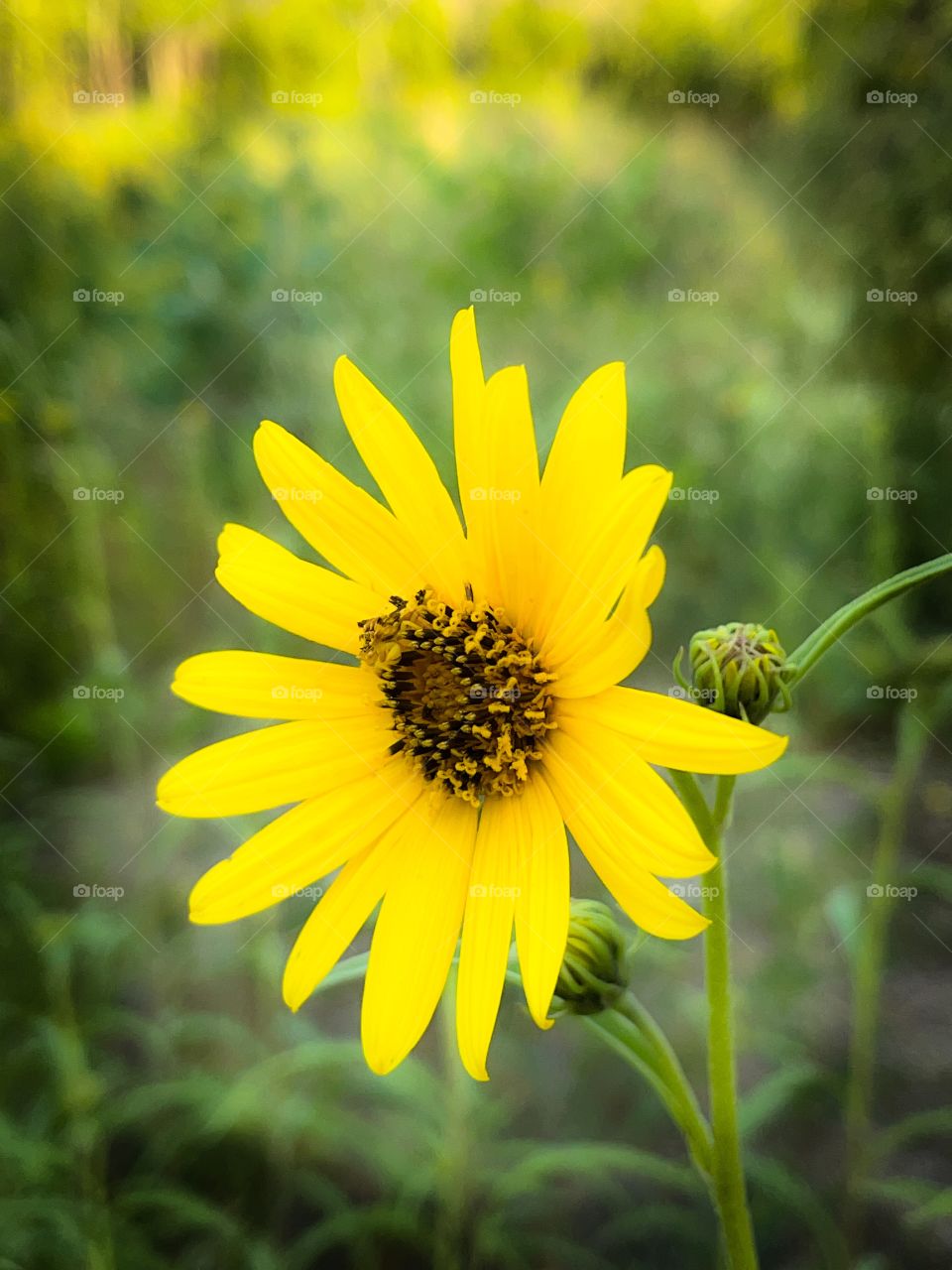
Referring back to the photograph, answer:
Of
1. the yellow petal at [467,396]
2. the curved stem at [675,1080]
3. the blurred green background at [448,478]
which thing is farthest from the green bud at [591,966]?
the blurred green background at [448,478]

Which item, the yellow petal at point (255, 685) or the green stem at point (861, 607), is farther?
the yellow petal at point (255, 685)

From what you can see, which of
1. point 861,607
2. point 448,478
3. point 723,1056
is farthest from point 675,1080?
point 448,478

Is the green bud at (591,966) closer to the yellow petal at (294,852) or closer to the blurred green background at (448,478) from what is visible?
the yellow petal at (294,852)

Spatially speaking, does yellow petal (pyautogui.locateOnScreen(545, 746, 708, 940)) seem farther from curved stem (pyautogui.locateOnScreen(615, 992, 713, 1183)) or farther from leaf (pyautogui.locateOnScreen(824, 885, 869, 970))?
leaf (pyautogui.locateOnScreen(824, 885, 869, 970))

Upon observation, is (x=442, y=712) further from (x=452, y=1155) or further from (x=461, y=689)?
(x=452, y=1155)

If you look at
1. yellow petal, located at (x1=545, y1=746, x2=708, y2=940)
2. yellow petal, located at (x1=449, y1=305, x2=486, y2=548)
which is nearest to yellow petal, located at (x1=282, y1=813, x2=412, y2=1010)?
yellow petal, located at (x1=545, y1=746, x2=708, y2=940)

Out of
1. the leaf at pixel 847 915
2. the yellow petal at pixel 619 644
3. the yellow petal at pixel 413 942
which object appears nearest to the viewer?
the yellow petal at pixel 619 644

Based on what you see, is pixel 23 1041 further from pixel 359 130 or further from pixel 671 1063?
pixel 359 130
